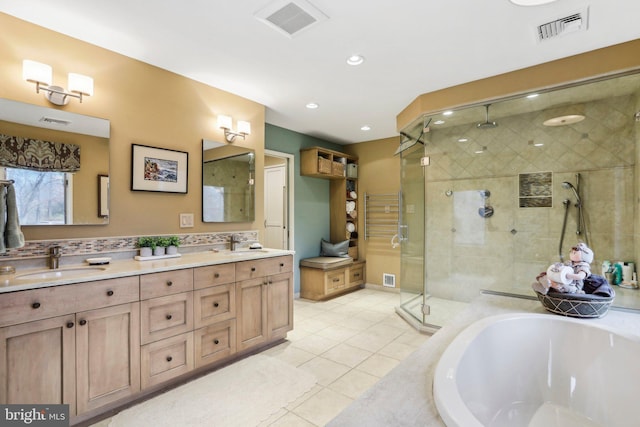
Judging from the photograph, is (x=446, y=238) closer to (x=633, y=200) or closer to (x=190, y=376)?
(x=633, y=200)

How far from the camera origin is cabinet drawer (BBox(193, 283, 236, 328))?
7.62ft

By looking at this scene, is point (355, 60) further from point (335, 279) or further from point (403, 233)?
point (335, 279)

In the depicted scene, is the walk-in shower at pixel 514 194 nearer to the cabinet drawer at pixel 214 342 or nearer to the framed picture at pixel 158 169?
the cabinet drawer at pixel 214 342

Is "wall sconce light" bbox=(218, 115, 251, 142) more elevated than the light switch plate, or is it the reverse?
"wall sconce light" bbox=(218, 115, 251, 142)

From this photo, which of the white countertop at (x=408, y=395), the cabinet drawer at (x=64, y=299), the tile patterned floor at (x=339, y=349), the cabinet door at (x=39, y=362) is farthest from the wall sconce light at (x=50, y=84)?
the white countertop at (x=408, y=395)

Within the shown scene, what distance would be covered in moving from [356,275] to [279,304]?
2.32 metres

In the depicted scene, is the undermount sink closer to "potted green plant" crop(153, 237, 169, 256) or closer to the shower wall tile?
"potted green plant" crop(153, 237, 169, 256)

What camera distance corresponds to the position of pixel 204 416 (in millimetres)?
1898

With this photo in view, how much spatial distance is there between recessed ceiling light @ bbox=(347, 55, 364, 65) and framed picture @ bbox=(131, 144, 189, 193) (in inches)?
64.7

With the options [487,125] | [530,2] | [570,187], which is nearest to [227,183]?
[530,2]

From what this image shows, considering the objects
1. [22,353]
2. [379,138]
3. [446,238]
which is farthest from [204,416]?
[379,138]

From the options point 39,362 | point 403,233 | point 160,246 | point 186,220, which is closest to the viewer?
point 39,362

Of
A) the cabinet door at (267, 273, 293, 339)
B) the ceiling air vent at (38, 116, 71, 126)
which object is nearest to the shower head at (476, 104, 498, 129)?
the cabinet door at (267, 273, 293, 339)

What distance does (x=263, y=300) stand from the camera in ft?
9.20
